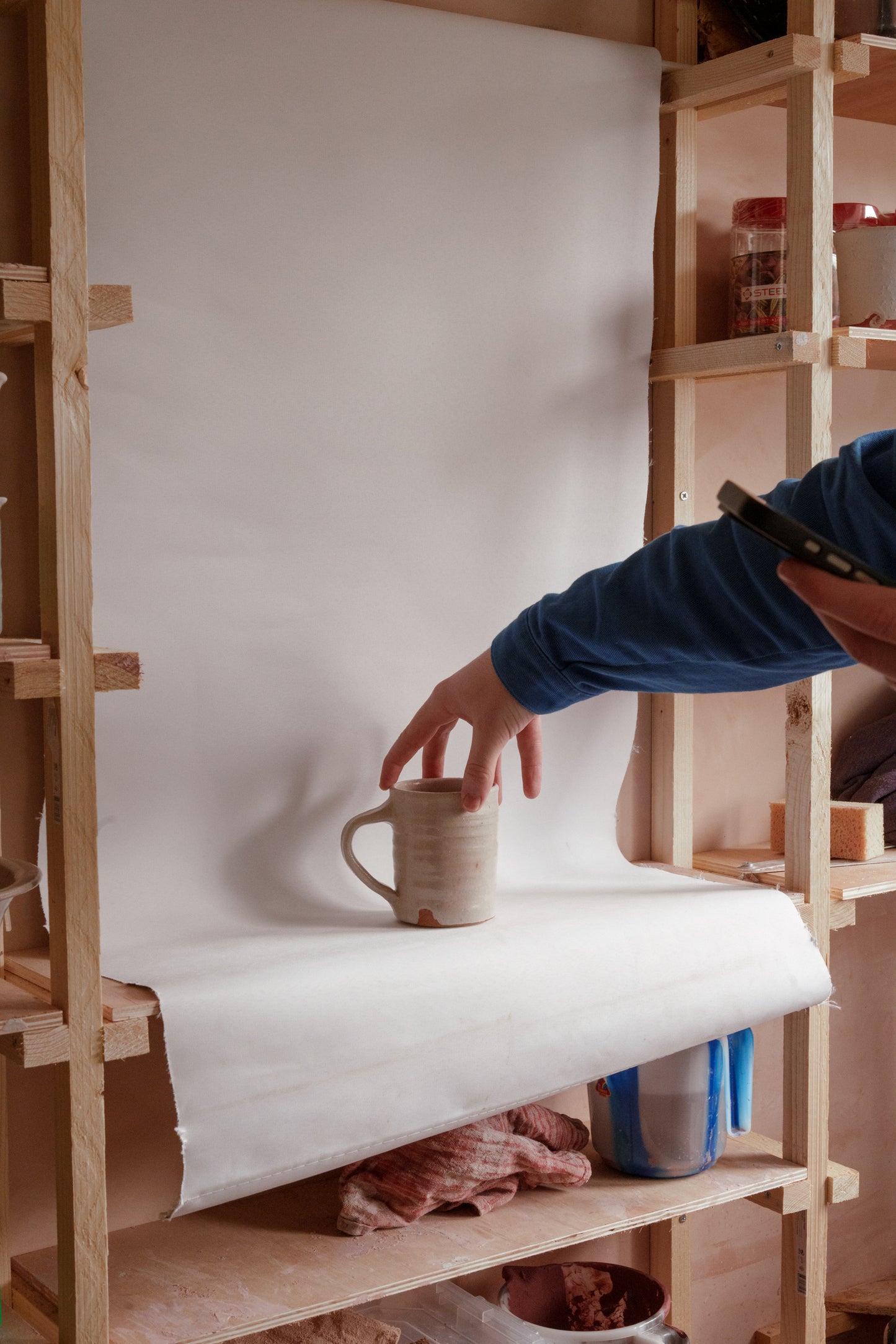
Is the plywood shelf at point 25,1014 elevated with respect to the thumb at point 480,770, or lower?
lower

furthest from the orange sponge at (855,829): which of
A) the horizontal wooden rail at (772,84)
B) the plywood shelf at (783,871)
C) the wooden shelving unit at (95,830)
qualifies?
the horizontal wooden rail at (772,84)

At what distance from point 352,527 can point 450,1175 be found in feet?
2.16

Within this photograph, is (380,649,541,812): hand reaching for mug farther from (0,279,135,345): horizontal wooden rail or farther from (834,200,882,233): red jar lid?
(834,200,882,233): red jar lid

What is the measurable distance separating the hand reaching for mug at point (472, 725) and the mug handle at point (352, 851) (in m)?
0.05

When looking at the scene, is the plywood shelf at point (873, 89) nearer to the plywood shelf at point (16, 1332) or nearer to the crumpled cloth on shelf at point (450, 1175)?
the crumpled cloth on shelf at point (450, 1175)

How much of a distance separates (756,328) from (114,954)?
38.1 inches

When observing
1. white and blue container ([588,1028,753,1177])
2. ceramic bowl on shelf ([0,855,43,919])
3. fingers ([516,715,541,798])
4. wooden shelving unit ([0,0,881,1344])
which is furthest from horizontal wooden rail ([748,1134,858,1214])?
ceramic bowl on shelf ([0,855,43,919])

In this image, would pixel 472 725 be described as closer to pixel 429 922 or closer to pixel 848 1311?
pixel 429 922

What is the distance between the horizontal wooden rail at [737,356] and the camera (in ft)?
4.49

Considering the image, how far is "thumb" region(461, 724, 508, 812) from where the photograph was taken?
1201mm

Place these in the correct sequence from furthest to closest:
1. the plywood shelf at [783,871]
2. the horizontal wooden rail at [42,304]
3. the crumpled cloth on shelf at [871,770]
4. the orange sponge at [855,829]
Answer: the crumpled cloth on shelf at [871,770], the orange sponge at [855,829], the plywood shelf at [783,871], the horizontal wooden rail at [42,304]

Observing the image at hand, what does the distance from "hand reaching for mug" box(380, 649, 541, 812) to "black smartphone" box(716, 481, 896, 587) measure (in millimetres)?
593

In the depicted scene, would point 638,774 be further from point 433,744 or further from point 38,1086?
point 38,1086

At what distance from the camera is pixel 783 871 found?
1.52 meters
